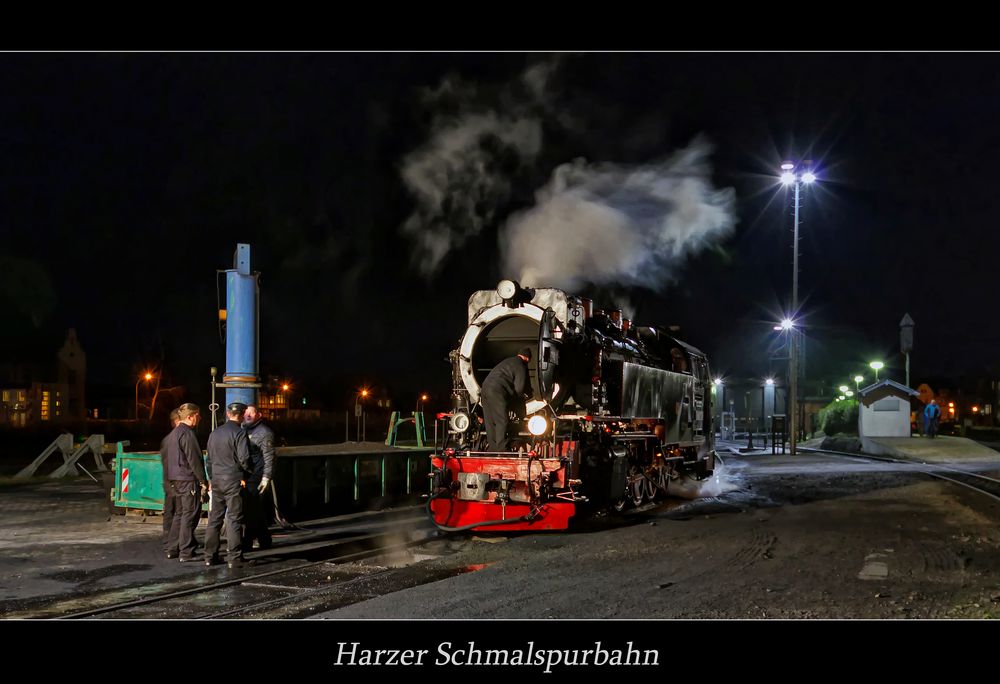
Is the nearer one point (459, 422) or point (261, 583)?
point (261, 583)

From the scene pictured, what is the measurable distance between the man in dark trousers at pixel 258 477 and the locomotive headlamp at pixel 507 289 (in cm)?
371

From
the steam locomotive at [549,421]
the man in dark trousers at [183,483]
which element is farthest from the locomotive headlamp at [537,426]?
the man in dark trousers at [183,483]

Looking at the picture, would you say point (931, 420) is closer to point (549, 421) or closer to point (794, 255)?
point (794, 255)

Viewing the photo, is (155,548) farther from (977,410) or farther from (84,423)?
(977,410)

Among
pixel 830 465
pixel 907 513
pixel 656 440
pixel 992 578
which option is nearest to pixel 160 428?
pixel 830 465

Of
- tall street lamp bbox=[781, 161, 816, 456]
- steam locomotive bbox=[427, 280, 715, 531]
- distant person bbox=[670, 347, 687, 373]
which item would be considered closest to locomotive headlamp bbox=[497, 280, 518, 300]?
steam locomotive bbox=[427, 280, 715, 531]

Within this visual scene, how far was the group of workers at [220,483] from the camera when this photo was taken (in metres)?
9.24

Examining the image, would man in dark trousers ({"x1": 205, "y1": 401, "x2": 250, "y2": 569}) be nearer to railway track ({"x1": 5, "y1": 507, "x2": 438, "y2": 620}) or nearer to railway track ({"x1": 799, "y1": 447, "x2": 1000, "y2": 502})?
railway track ({"x1": 5, "y1": 507, "x2": 438, "y2": 620})

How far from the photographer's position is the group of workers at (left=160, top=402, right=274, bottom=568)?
9.24 m

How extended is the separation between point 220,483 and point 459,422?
381 centimetres

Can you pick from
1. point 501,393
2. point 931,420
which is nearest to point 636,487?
point 501,393

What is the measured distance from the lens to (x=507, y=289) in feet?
40.0

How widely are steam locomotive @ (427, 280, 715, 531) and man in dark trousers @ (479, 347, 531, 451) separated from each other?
232 mm

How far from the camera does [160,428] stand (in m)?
48.0
